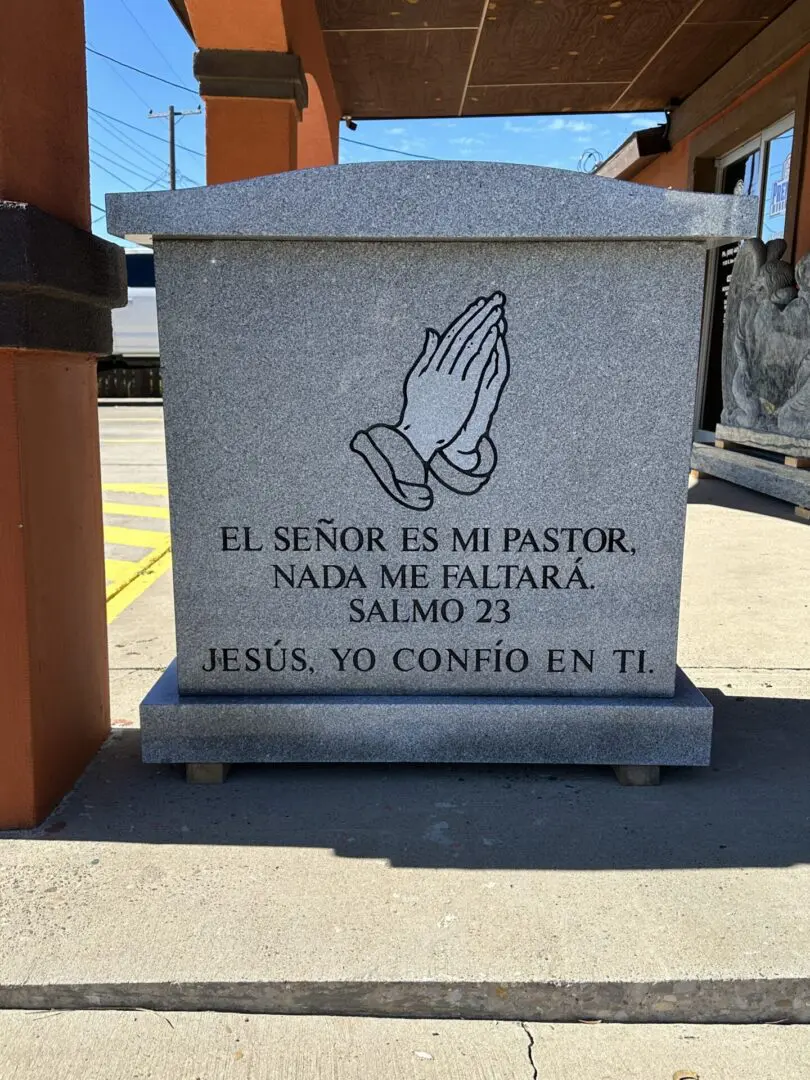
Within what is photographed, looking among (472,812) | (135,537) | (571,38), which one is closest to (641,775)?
(472,812)

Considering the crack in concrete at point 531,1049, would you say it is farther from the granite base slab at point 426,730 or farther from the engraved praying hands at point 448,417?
the engraved praying hands at point 448,417

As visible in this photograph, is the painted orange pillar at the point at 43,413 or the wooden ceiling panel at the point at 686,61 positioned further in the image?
the wooden ceiling panel at the point at 686,61

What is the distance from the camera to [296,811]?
269 cm

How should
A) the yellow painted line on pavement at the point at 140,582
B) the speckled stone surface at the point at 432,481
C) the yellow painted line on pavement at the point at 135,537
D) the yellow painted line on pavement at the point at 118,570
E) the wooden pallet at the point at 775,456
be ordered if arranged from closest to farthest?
the speckled stone surface at the point at 432,481, the yellow painted line on pavement at the point at 140,582, the yellow painted line on pavement at the point at 118,570, the yellow painted line on pavement at the point at 135,537, the wooden pallet at the point at 775,456

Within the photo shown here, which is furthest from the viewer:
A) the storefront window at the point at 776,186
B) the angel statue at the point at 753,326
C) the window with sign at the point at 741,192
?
the window with sign at the point at 741,192

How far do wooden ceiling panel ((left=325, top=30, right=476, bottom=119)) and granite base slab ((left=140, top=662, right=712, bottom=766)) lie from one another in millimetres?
8268

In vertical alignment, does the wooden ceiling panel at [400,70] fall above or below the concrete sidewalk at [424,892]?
above

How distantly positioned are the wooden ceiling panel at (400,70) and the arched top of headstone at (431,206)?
756cm

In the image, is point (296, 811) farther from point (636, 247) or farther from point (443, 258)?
point (636, 247)

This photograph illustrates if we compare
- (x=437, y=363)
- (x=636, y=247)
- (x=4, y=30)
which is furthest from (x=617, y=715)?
(x=4, y=30)

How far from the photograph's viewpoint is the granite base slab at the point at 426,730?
9.32 feet

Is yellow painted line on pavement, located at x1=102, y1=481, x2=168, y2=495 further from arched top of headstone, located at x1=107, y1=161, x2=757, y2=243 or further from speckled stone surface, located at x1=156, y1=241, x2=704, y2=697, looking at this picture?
arched top of headstone, located at x1=107, y1=161, x2=757, y2=243

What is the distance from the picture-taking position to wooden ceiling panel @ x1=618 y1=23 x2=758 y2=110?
9352 millimetres

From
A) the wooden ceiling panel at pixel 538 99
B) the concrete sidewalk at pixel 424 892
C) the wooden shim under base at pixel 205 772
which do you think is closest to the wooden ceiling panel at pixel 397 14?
the wooden ceiling panel at pixel 538 99
